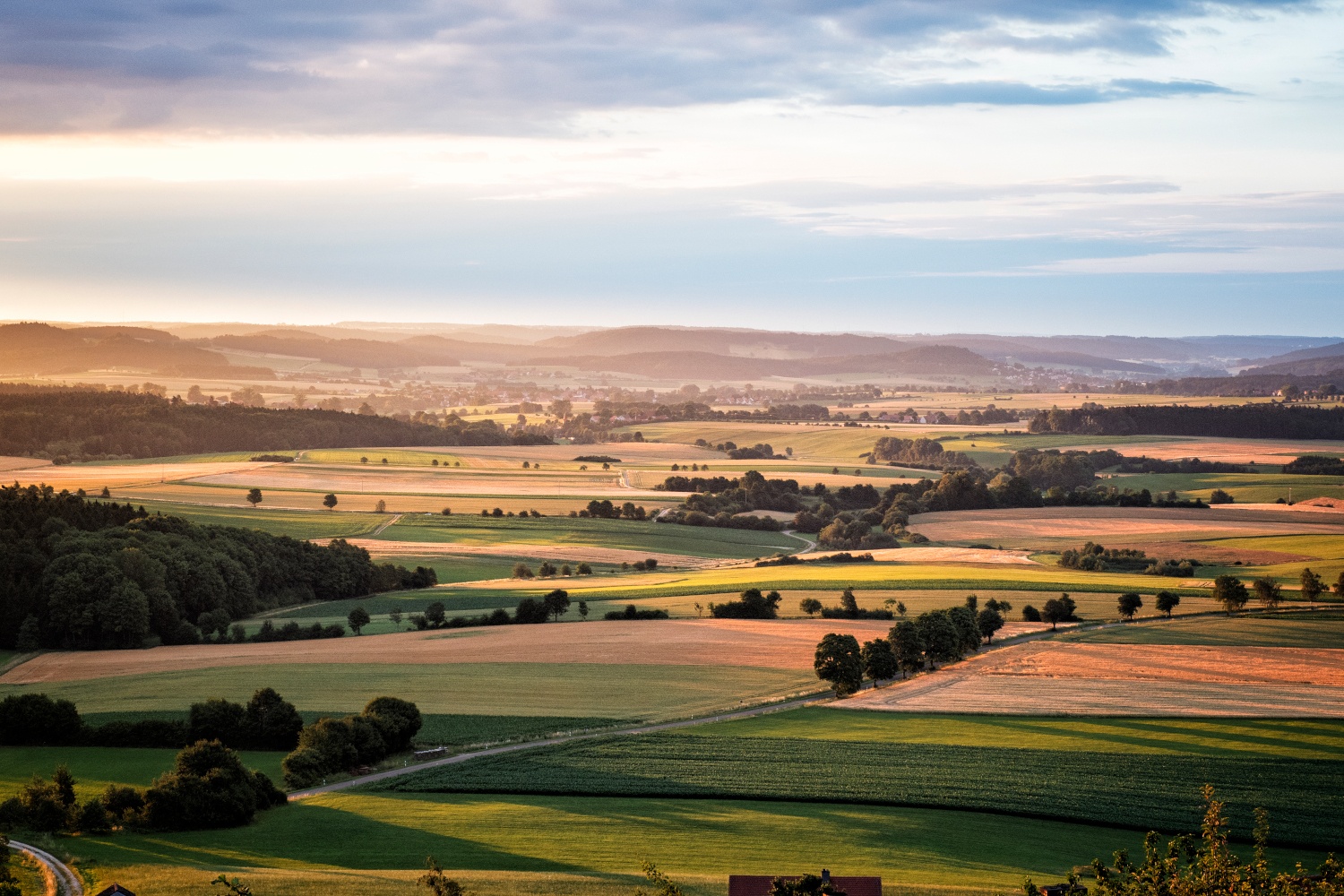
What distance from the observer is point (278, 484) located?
103 meters

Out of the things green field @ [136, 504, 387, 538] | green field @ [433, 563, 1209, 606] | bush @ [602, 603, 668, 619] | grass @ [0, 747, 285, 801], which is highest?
green field @ [136, 504, 387, 538]

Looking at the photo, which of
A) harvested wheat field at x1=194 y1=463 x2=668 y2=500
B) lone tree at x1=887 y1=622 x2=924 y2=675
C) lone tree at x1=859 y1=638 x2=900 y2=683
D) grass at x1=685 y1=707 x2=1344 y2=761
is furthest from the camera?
harvested wheat field at x1=194 y1=463 x2=668 y2=500

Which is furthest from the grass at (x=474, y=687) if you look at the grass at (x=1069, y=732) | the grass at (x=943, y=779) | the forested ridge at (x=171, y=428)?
the forested ridge at (x=171, y=428)

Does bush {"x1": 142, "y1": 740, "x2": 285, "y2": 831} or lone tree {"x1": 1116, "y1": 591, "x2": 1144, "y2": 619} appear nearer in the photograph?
bush {"x1": 142, "y1": 740, "x2": 285, "y2": 831}

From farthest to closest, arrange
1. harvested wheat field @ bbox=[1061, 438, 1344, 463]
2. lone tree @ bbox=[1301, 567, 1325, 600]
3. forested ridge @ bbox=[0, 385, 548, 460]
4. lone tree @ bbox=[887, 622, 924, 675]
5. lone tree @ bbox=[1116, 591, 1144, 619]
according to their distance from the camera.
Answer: harvested wheat field @ bbox=[1061, 438, 1344, 463] → forested ridge @ bbox=[0, 385, 548, 460] → lone tree @ bbox=[1301, 567, 1325, 600] → lone tree @ bbox=[1116, 591, 1144, 619] → lone tree @ bbox=[887, 622, 924, 675]

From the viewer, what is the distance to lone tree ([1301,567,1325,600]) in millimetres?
60969

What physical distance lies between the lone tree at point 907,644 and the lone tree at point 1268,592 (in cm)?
2212

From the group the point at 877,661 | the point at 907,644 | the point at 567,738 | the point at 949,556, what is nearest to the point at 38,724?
the point at 567,738

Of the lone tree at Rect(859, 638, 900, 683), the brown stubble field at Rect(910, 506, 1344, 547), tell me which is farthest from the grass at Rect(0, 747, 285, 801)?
the brown stubble field at Rect(910, 506, 1344, 547)

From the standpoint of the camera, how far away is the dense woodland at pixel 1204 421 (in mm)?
135250

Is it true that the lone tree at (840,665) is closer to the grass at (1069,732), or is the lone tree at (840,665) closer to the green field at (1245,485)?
the grass at (1069,732)

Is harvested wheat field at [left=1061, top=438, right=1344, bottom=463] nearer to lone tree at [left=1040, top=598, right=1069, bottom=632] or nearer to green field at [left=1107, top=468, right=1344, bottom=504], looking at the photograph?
green field at [left=1107, top=468, right=1344, bottom=504]

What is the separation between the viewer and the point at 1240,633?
172ft

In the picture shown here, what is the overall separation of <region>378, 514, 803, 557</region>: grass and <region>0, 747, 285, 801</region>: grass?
45645mm
